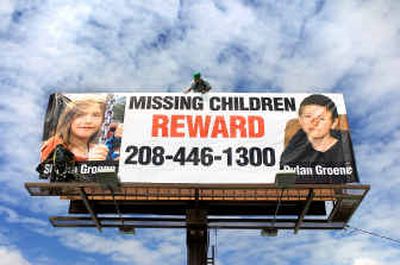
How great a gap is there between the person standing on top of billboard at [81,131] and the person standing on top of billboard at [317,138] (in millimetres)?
5179

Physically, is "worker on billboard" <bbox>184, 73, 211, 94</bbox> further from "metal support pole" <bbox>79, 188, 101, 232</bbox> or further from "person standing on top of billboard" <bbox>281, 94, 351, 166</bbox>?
"metal support pole" <bbox>79, 188, 101, 232</bbox>

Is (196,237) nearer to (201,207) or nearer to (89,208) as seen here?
(201,207)

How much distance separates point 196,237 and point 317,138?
4341 mm

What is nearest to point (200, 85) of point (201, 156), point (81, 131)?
point (201, 156)

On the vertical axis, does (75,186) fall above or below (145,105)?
below

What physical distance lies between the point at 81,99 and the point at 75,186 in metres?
2.94

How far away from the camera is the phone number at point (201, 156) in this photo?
1253 cm

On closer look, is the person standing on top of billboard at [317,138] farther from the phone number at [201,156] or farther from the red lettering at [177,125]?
the red lettering at [177,125]

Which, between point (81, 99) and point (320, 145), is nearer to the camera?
point (320, 145)

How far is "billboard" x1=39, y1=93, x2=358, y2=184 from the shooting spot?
40.7 feet

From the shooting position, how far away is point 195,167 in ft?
41.0

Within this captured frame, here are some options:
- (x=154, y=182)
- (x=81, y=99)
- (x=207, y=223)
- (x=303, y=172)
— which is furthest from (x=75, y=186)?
(x=303, y=172)

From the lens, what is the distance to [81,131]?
43.0 feet

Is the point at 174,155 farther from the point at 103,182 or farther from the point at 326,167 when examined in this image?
the point at 326,167
